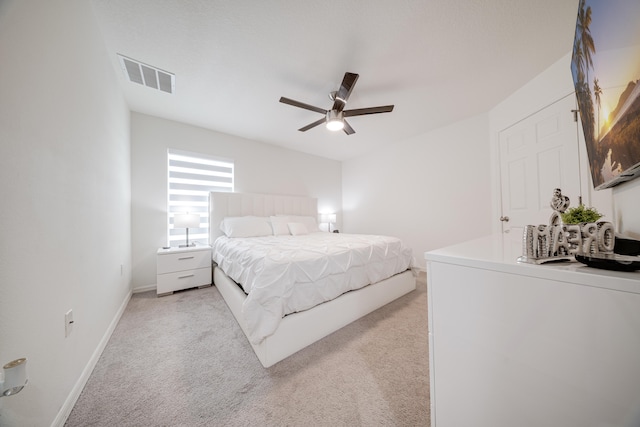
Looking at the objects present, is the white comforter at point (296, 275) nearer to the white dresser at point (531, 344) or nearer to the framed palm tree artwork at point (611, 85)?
the white dresser at point (531, 344)

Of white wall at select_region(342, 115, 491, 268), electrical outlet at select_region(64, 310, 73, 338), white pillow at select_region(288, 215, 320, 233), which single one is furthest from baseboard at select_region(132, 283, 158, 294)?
white wall at select_region(342, 115, 491, 268)

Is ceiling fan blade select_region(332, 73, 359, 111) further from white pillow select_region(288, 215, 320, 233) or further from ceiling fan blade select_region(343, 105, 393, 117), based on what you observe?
white pillow select_region(288, 215, 320, 233)

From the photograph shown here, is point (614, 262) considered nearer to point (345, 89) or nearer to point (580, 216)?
point (580, 216)

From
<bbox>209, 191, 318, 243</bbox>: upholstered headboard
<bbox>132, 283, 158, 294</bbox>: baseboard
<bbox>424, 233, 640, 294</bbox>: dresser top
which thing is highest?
<bbox>209, 191, 318, 243</bbox>: upholstered headboard

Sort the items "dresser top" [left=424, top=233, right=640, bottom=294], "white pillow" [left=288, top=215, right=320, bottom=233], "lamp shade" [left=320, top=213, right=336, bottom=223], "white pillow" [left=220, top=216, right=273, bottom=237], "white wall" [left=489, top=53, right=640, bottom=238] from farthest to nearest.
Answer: "lamp shade" [left=320, top=213, right=336, bottom=223] < "white pillow" [left=288, top=215, right=320, bottom=233] < "white pillow" [left=220, top=216, right=273, bottom=237] < "white wall" [left=489, top=53, right=640, bottom=238] < "dresser top" [left=424, top=233, right=640, bottom=294]

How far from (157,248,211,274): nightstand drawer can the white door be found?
13.7ft

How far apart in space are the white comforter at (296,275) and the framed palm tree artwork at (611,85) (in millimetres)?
1534

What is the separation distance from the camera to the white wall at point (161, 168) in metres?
2.78

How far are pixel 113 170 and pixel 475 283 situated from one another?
9.75ft

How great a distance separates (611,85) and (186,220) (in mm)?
3639

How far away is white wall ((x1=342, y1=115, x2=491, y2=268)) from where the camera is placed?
300 cm

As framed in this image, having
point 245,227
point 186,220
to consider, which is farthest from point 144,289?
point 245,227

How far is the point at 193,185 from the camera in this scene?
324 centimetres

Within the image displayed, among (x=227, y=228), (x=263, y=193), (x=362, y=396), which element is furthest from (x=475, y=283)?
(x=263, y=193)
